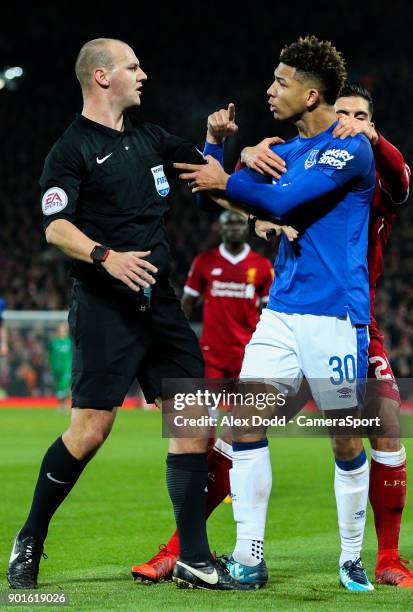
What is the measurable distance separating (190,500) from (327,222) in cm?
145

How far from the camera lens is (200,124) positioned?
115 ft

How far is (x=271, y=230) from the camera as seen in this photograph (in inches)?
203

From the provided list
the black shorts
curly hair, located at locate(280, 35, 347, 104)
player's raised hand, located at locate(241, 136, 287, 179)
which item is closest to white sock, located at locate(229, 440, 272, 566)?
the black shorts

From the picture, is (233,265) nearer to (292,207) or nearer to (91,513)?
(91,513)

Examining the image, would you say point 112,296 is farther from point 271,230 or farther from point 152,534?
point 152,534

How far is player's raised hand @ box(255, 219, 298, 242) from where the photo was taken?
16.5 feet

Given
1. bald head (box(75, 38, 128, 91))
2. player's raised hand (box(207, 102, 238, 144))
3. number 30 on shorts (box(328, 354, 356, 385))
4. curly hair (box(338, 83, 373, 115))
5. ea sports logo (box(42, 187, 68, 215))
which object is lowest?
number 30 on shorts (box(328, 354, 356, 385))

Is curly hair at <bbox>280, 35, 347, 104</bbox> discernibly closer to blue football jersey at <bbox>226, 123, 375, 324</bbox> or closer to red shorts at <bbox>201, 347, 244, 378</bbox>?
blue football jersey at <bbox>226, 123, 375, 324</bbox>

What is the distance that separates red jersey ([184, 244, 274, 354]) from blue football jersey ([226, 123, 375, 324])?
5.31 metres

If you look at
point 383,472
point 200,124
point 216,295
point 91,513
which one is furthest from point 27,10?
point 383,472

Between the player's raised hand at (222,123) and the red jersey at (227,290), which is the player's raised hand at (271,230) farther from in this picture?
the red jersey at (227,290)

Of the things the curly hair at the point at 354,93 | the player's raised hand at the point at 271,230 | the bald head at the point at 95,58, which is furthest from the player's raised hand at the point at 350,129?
the bald head at the point at 95,58

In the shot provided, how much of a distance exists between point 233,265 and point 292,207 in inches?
215

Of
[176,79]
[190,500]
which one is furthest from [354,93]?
[176,79]
